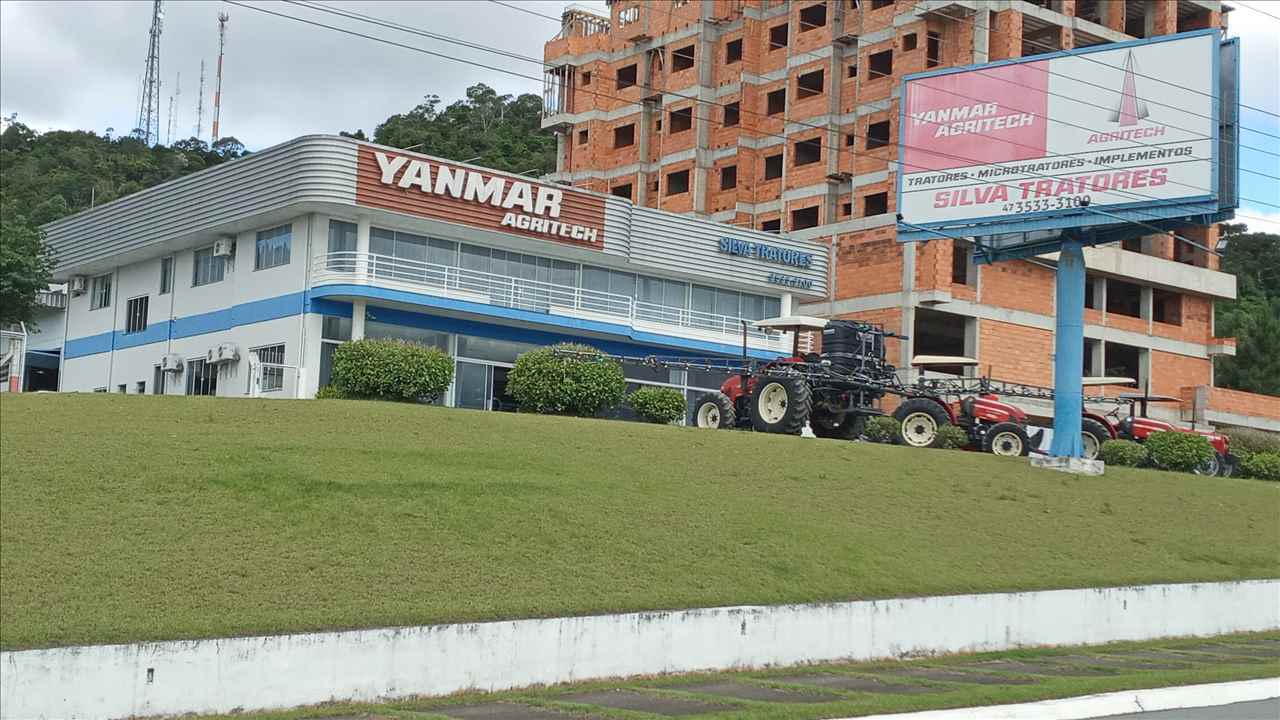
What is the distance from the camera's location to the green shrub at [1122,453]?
33156 millimetres

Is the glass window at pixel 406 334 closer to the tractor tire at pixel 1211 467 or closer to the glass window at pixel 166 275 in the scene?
the glass window at pixel 166 275

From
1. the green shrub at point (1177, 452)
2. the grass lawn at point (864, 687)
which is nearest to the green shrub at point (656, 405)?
the green shrub at point (1177, 452)

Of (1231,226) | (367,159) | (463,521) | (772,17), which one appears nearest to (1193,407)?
(772,17)

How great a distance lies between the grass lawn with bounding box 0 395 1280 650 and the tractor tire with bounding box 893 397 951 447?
9.98ft

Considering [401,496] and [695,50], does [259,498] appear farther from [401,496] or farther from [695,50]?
[695,50]

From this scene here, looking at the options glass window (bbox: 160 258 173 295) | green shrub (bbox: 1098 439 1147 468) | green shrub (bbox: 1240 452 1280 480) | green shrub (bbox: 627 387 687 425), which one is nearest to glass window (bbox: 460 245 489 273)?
green shrub (bbox: 627 387 687 425)

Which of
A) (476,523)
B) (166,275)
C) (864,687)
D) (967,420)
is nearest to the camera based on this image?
(864,687)

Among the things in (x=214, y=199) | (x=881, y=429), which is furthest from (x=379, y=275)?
(x=881, y=429)

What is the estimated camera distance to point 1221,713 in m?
15.0

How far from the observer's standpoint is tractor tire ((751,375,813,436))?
2978 cm

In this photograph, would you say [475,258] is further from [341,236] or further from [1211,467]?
[1211,467]

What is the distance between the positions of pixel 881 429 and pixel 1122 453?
7.15 metres

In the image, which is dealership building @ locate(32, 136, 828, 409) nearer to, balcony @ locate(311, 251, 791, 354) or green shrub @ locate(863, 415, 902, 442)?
balcony @ locate(311, 251, 791, 354)

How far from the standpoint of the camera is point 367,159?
3731cm
